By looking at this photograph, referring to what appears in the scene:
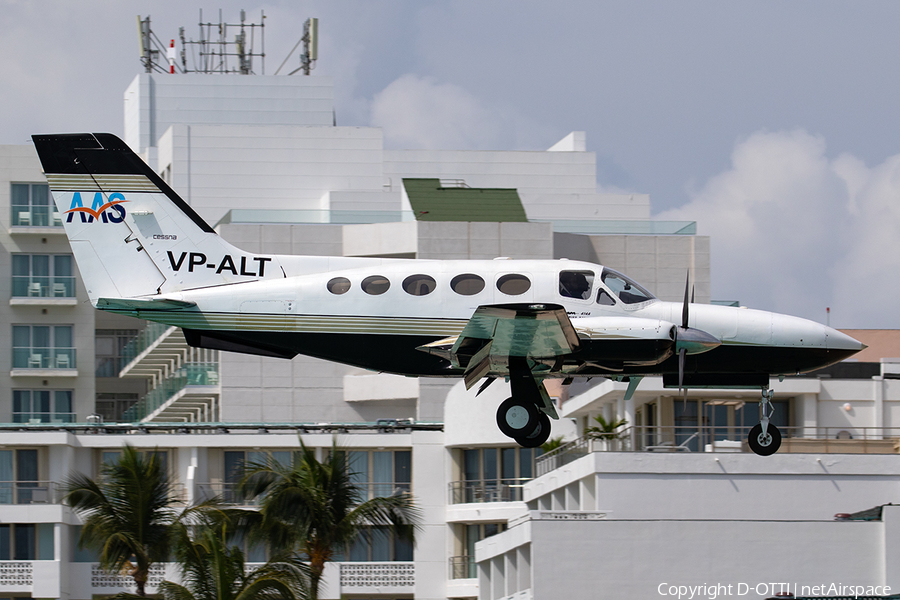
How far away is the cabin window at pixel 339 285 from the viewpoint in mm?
26109

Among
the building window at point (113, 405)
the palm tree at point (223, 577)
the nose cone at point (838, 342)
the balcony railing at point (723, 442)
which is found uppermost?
the nose cone at point (838, 342)

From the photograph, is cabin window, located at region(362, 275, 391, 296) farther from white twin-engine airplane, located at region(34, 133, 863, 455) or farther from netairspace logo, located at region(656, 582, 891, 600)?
netairspace logo, located at region(656, 582, 891, 600)

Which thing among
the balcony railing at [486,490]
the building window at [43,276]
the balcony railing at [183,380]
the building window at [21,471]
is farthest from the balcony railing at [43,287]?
the balcony railing at [486,490]

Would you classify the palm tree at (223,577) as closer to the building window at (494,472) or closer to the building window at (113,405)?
the building window at (494,472)

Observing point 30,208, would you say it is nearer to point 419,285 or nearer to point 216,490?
point 216,490

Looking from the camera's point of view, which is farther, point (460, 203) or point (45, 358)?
point (45, 358)

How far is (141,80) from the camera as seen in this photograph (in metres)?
83.4

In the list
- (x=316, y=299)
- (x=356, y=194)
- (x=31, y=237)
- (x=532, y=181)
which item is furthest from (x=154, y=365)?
(x=316, y=299)

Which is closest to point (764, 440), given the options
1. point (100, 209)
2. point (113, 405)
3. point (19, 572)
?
point (100, 209)

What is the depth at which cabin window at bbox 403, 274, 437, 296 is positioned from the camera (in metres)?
25.7

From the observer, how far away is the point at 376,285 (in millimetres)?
25922

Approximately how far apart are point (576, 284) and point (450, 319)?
2466 millimetres

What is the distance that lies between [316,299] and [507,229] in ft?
111

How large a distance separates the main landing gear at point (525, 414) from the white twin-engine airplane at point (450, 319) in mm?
25
